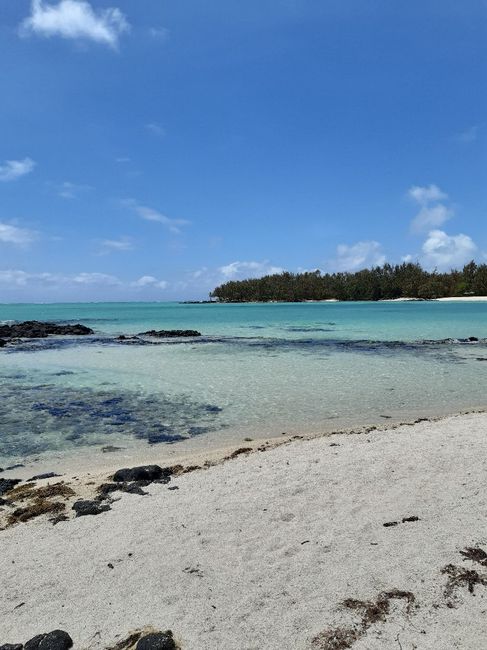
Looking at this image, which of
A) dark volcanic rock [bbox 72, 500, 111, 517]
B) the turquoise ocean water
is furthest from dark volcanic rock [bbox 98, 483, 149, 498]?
the turquoise ocean water

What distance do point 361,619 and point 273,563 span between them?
118cm

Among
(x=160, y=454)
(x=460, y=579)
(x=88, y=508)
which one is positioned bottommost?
(x=160, y=454)

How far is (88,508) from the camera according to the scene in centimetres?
682

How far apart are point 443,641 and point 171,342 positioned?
34193 millimetres

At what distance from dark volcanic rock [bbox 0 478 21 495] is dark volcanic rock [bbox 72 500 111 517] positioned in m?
1.89

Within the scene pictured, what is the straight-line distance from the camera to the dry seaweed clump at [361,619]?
12.7ft

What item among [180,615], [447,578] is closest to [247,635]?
[180,615]

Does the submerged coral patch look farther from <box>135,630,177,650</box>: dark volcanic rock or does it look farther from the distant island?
the distant island

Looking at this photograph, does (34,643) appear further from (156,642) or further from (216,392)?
(216,392)

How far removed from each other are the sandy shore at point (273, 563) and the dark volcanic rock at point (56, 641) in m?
0.09

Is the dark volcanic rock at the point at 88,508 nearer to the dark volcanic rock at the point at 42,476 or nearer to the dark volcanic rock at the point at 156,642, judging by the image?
the dark volcanic rock at the point at 42,476

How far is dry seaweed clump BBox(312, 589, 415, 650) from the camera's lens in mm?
3859

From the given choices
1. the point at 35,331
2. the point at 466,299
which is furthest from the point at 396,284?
the point at 35,331

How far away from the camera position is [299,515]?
613 centimetres
